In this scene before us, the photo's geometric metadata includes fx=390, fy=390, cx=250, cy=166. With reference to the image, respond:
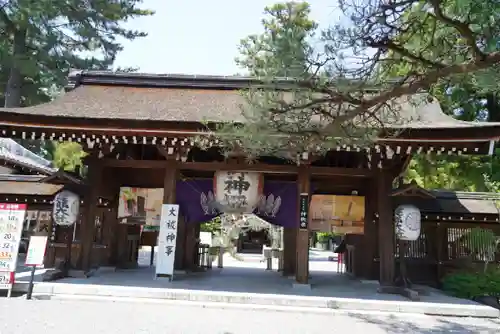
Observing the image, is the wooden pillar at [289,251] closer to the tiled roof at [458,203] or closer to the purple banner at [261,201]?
the purple banner at [261,201]

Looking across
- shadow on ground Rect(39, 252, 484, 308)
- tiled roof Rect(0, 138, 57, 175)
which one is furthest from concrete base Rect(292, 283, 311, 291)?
tiled roof Rect(0, 138, 57, 175)

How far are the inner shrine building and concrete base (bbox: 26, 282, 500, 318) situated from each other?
1.34 metres

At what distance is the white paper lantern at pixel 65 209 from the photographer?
873 cm

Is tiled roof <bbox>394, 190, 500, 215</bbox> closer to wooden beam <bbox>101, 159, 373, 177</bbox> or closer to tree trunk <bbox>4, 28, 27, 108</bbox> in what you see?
wooden beam <bbox>101, 159, 373, 177</bbox>

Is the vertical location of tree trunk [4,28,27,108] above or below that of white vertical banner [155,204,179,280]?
above

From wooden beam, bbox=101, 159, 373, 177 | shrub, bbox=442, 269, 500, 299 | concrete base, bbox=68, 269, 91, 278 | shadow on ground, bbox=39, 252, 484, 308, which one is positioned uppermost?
wooden beam, bbox=101, 159, 373, 177

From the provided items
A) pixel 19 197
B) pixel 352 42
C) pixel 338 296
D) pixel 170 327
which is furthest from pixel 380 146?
pixel 19 197

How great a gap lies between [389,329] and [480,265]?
5.14 metres

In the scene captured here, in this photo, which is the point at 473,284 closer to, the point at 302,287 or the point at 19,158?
the point at 302,287

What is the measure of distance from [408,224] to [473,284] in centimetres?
210

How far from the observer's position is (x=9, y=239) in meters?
7.38

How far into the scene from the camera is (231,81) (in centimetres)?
1188

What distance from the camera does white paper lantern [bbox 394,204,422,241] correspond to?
848 centimetres

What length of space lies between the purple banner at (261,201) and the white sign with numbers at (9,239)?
11.3 feet
